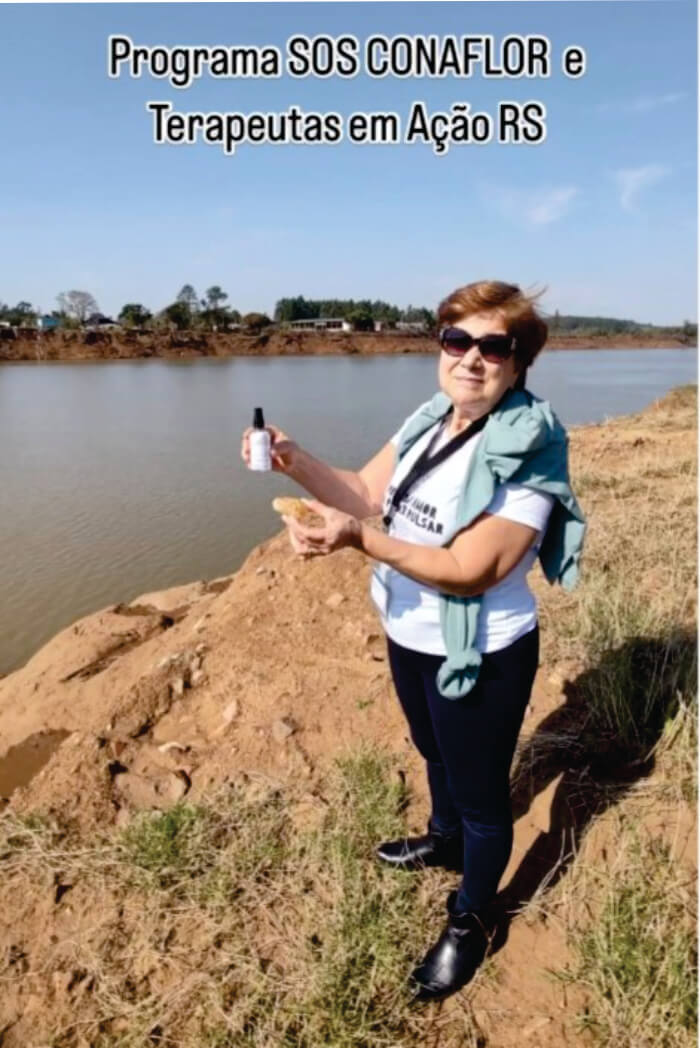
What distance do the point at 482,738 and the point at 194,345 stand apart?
55.2 meters

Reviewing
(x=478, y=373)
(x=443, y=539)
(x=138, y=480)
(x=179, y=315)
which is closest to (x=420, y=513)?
(x=443, y=539)

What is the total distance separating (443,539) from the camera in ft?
4.97

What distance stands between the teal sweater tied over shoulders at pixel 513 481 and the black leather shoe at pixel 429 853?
2.60 ft

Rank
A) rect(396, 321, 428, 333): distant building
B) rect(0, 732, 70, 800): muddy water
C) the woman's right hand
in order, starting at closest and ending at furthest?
1. the woman's right hand
2. rect(0, 732, 70, 800): muddy water
3. rect(396, 321, 428, 333): distant building

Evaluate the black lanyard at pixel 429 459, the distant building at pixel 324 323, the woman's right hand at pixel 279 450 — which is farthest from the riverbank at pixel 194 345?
the black lanyard at pixel 429 459

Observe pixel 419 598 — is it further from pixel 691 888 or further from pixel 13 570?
pixel 13 570

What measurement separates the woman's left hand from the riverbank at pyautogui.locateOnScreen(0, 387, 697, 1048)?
3.90 ft

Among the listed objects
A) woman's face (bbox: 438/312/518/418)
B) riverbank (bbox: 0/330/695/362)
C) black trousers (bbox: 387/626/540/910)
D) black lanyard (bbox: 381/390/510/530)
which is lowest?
black trousers (bbox: 387/626/540/910)

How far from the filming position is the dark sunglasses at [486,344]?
56.9 inches

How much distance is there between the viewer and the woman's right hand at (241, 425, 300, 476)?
1869 millimetres

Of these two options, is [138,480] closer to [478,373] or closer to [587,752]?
[587,752]

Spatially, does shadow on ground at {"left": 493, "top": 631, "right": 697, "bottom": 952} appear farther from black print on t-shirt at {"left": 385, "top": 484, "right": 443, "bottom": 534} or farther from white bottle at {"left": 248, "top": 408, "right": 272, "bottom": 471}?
white bottle at {"left": 248, "top": 408, "right": 272, "bottom": 471}

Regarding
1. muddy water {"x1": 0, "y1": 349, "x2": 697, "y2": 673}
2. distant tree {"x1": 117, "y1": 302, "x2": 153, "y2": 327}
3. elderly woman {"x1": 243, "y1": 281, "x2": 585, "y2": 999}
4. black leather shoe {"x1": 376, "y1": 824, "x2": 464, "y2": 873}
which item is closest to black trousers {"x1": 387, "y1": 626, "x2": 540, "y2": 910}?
elderly woman {"x1": 243, "y1": 281, "x2": 585, "y2": 999}

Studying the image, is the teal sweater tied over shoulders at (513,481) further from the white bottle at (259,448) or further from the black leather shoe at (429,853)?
the black leather shoe at (429,853)
